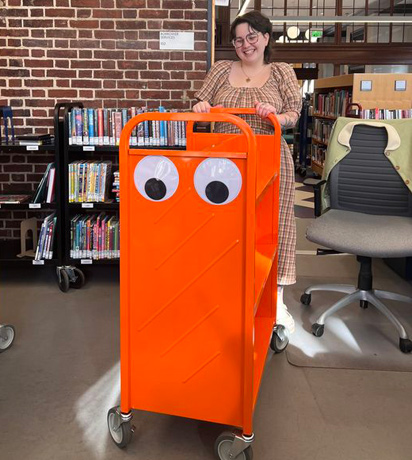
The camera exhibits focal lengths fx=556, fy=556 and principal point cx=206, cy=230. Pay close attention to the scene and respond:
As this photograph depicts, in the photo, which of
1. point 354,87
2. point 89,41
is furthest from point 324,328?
point 354,87

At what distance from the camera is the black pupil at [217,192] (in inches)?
70.9

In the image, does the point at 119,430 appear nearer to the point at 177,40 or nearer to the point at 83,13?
the point at 177,40

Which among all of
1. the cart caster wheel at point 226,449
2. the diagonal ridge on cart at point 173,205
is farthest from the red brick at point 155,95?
the cart caster wheel at point 226,449

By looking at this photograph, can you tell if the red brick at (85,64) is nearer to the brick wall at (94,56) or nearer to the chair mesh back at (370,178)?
the brick wall at (94,56)

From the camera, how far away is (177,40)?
13.8 feet

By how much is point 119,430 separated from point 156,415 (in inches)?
10.4

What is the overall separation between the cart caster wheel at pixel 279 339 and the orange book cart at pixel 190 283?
2.73 ft

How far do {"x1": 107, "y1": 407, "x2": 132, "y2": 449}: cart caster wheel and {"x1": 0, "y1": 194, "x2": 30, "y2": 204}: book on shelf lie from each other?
222cm

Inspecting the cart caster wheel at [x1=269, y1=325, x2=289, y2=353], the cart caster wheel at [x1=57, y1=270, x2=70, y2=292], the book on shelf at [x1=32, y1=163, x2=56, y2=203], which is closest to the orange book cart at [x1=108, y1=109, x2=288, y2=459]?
the cart caster wheel at [x1=269, y1=325, x2=289, y2=353]

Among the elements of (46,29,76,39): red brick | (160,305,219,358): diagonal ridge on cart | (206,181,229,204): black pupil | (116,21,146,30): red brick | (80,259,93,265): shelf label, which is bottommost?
(80,259,93,265): shelf label

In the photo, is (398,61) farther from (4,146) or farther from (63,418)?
(63,418)

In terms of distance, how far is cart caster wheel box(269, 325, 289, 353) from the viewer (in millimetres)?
2842

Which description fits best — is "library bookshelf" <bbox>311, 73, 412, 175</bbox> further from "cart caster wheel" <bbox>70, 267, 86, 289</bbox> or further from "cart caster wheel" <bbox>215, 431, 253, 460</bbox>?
"cart caster wheel" <bbox>215, 431, 253, 460</bbox>

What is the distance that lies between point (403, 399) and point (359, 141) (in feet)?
5.25
